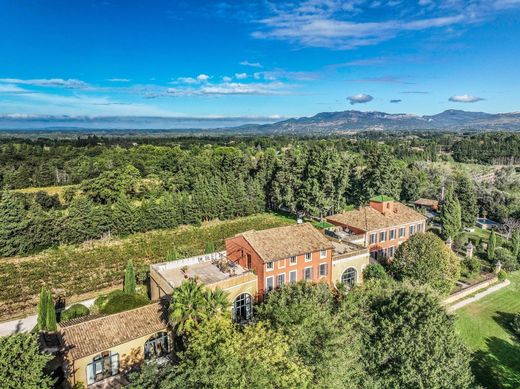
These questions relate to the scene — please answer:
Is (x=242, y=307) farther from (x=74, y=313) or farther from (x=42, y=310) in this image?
(x=42, y=310)

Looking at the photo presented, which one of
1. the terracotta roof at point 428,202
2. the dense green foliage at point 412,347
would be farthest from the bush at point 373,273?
the terracotta roof at point 428,202

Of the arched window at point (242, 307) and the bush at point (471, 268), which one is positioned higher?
the arched window at point (242, 307)

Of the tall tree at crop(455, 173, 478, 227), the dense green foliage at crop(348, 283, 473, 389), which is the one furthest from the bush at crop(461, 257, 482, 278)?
the dense green foliage at crop(348, 283, 473, 389)

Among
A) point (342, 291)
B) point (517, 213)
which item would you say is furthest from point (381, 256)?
point (517, 213)

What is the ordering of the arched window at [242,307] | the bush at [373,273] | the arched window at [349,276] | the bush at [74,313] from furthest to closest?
the arched window at [349,276]
the bush at [373,273]
the bush at [74,313]
the arched window at [242,307]

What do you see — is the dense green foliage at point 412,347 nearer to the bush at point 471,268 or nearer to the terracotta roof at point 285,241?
the terracotta roof at point 285,241

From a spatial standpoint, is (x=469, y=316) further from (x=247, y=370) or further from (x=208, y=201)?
(x=208, y=201)

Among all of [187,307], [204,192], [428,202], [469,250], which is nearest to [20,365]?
[187,307]
